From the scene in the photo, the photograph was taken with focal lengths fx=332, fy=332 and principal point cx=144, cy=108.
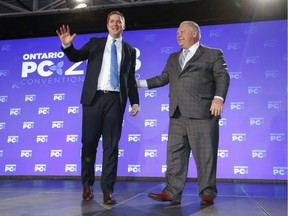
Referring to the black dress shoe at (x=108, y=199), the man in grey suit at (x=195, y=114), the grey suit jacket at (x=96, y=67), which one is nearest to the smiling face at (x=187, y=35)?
the man in grey suit at (x=195, y=114)

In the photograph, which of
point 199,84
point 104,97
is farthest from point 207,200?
point 104,97

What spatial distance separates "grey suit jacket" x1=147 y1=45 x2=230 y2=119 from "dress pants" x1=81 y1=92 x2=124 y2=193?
0.40 m

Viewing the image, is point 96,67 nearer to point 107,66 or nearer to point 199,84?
point 107,66

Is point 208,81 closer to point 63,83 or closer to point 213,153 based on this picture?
point 213,153

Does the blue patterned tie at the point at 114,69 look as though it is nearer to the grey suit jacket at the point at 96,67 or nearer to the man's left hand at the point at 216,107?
the grey suit jacket at the point at 96,67

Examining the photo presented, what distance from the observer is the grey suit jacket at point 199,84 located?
7.29 ft

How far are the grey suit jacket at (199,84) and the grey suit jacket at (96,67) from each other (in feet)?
1.07

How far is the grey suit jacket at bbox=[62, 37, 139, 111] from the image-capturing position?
225 centimetres

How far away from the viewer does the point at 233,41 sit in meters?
4.52

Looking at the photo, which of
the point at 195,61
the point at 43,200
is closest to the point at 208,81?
the point at 195,61

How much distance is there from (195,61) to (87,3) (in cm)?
285

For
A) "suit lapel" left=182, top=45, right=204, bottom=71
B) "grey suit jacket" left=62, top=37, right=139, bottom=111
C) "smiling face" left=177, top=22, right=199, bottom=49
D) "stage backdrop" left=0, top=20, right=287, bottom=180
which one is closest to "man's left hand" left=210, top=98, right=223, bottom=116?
"suit lapel" left=182, top=45, right=204, bottom=71

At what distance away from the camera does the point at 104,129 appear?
2270 millimetres

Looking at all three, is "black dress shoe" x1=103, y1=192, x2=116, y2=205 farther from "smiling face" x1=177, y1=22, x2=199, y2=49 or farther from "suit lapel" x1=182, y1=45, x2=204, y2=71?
"smiling face" x1=177, y1=22, x2=199, y2=49
